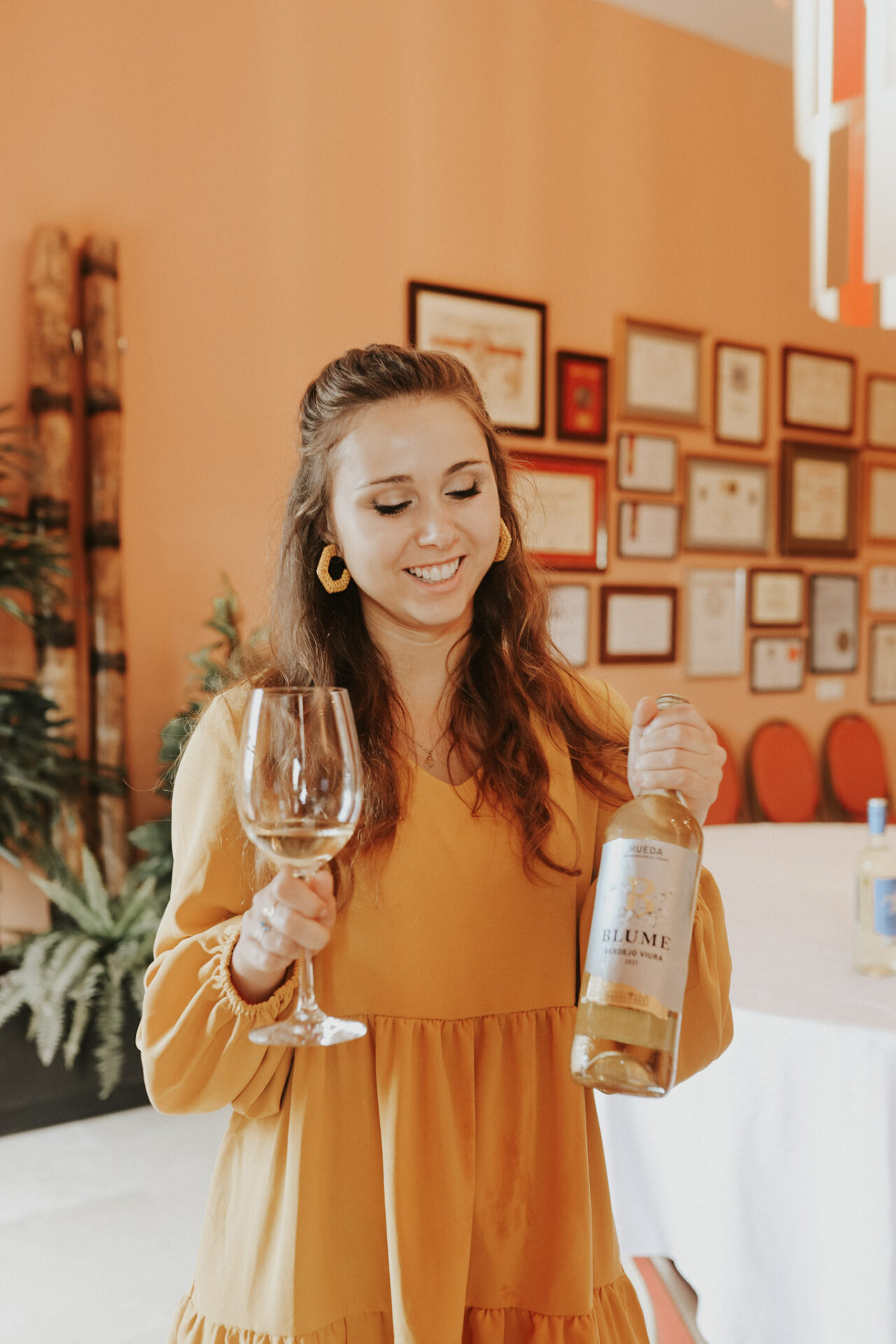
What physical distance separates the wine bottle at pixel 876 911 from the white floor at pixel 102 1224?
159cm

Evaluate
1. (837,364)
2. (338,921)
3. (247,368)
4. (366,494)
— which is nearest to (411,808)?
(338,921)

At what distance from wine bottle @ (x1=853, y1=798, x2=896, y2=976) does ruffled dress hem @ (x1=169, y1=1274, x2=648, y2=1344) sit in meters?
0.77

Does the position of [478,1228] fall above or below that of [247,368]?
below

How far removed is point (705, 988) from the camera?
96 centimetres

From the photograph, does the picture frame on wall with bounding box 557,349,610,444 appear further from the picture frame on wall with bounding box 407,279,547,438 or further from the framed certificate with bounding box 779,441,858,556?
the framed certificate with bounding box 779,441,858,556

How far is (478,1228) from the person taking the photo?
38.2 inches

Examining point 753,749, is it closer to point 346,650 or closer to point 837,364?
point 837,364

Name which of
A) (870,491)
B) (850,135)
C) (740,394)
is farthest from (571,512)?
(850,135)

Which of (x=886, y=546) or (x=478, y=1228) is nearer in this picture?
(x=478, y=1228)

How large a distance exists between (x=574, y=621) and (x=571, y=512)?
422 millimetres

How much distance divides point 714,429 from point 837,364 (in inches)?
32.8

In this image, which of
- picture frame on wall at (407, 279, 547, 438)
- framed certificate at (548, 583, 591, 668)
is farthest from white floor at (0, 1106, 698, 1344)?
picture frame on wall at (407, 279, 547, 438)

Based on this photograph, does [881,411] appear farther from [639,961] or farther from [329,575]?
[639,961]

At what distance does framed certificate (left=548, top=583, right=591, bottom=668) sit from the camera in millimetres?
4035
